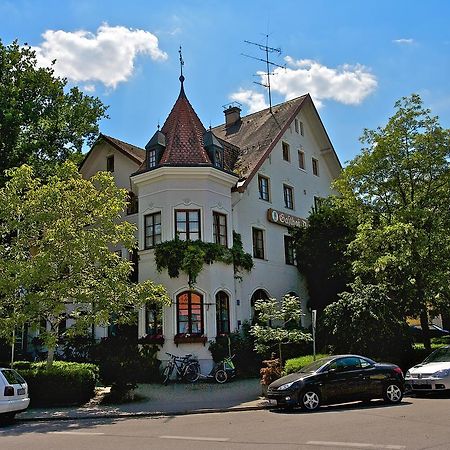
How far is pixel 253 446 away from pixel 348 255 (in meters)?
18.0

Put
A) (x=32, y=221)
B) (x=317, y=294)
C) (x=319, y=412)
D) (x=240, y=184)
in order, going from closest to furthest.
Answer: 1. (x=319, y=412)
2. (x=32, y=221)
3. (x=240, y=184)
4. (x=317, y=294)

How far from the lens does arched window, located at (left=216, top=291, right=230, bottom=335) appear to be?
77.9 ft

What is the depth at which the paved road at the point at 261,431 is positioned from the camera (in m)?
Result: 9.39

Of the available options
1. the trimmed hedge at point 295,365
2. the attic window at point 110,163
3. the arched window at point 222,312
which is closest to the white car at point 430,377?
the trimmed hedge at point 295,365

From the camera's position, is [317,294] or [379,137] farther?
[317,294]

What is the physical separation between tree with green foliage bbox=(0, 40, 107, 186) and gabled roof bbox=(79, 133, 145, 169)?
0.70 meters

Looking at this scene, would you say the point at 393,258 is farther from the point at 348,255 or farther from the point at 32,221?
the point at 32,221

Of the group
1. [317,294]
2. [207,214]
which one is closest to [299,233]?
[317,294]

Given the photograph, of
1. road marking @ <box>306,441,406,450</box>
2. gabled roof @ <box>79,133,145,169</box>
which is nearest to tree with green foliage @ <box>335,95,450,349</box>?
gabled roof @ <box>79,133,145,169</box>

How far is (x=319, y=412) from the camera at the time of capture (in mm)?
13852

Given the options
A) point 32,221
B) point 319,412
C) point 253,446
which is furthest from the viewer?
point 32,221

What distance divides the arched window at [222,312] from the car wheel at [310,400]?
9.45 m

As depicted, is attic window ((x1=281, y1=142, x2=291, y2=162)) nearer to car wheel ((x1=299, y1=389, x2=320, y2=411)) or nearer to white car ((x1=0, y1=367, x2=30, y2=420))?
car wheel ((x1=299, y1=389, x2=320, y2=411))

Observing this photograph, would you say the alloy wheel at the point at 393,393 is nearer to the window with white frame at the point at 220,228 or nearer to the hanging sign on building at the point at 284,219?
the window with white frame at the point at 220,228
